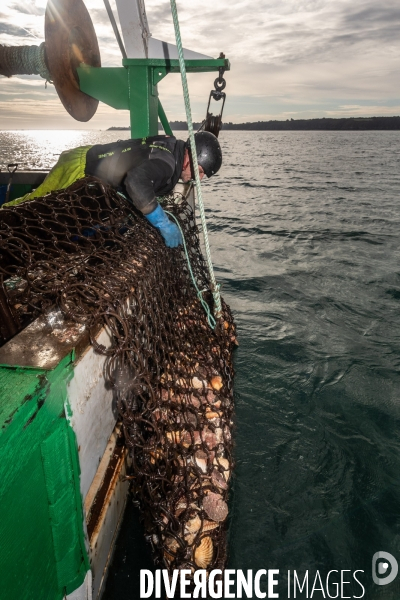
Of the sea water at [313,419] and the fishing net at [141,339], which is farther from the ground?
the fishing net at [141,339]

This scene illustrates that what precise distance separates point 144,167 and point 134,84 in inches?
128

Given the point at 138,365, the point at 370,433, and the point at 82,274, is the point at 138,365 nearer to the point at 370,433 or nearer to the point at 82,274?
the point at 82,274

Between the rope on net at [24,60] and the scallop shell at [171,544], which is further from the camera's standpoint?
the rope on net at [24,60]

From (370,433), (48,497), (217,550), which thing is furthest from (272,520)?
(48,497)

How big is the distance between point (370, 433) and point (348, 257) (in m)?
6.77

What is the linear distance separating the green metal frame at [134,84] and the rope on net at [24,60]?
60cm

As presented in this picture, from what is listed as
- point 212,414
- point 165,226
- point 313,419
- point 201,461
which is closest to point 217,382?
point 212,414

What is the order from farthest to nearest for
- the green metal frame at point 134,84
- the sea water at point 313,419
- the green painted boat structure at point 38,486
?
the green metal frame at point 134,84, the sea water at point 313,419, the green painted boat structure at point 38,486

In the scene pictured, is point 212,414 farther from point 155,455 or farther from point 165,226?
point 165,226

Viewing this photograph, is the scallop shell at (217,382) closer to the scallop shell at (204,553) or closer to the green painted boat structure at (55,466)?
the green painted boat structure at (55,466)

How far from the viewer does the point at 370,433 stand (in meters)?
3.93

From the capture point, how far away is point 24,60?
5.71 metres

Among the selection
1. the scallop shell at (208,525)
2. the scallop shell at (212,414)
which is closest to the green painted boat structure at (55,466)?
the scallop shell at (208,525)

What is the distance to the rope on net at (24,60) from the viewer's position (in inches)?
223
